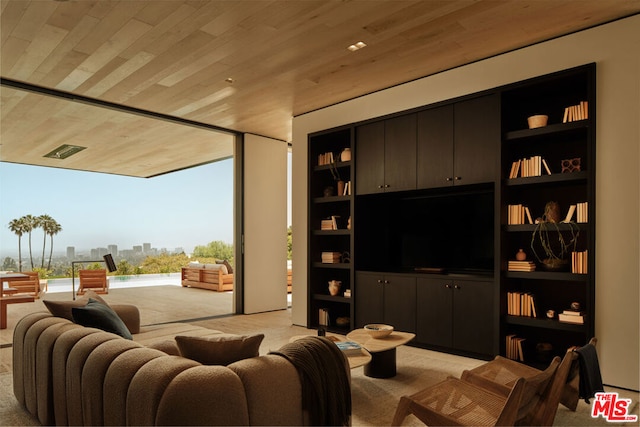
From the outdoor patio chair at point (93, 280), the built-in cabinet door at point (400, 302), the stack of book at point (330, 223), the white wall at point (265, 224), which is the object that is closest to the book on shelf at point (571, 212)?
the built-in cabinet door at point (400, 302)

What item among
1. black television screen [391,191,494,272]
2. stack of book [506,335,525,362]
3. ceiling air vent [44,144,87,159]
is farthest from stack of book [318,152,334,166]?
ceiling air vent [44,144,87,159]

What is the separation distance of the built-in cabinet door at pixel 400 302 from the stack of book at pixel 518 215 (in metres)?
1.17

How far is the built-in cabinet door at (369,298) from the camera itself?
16.4 feet

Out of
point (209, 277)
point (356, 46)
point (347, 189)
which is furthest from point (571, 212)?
point (209, 277)

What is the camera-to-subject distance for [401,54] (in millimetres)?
4133

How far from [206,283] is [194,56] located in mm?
7443

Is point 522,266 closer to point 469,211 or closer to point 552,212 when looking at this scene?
point 552,212

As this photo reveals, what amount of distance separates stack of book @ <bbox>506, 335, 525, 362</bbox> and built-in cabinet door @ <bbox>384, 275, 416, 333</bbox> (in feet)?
3.15

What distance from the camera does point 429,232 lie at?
506cm

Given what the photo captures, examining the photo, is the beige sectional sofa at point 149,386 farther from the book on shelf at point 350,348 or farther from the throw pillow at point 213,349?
the book on shelf at point 350,348

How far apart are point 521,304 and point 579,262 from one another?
644mm

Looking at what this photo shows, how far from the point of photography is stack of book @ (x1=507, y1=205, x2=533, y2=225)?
4.07m

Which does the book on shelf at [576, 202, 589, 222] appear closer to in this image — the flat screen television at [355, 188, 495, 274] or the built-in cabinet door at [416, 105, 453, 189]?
the flat screen television at [355, 188, 495, 274]

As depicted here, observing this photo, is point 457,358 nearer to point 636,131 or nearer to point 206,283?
point 636,131
